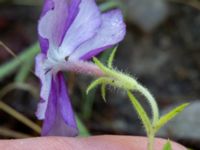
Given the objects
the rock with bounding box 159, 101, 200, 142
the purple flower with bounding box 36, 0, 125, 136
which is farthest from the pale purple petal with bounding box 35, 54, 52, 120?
the rock with bounding box 159, 101, 200, 142

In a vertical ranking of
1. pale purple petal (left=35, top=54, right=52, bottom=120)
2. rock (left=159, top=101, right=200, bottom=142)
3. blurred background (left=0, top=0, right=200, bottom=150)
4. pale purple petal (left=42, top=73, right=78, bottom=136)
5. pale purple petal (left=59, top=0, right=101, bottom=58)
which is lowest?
rock (left=159, top=101, right=200, bottom=142)

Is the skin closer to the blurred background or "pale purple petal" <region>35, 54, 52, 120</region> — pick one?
"pale purple petal" <region>35, 54, 52, 120</region>

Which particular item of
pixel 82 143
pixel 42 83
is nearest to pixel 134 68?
pixel 82 143

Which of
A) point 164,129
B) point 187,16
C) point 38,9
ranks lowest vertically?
point 164,129

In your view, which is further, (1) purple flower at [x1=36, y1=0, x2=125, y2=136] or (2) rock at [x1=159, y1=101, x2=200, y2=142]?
(2) rock at [x1=159, y1=101, x2=200, y2=142]

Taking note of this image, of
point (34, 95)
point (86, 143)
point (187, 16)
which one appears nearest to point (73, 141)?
point (86, 143)

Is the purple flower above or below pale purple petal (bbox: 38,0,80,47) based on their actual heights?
below

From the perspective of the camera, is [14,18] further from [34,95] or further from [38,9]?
[34,95]
